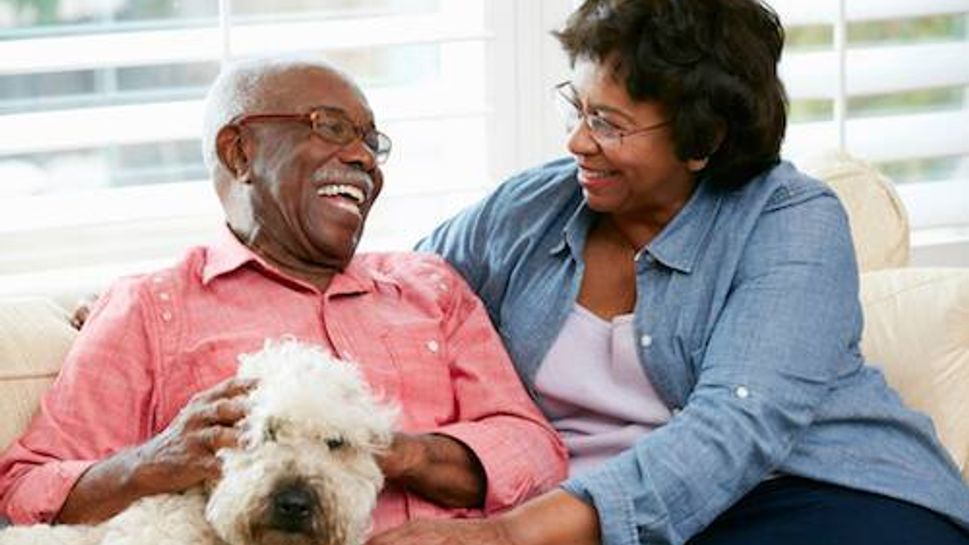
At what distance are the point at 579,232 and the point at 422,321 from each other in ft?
0.86

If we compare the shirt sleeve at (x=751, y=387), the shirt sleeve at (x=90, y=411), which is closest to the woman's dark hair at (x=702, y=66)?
the shirt sleeve at (x=751, y=387)

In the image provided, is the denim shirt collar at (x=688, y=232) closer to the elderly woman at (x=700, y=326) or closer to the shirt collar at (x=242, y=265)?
the elderly woman at (x=700, y=326)

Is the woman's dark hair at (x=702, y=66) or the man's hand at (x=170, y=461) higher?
the woman's dark hair at (x=702, y=66)

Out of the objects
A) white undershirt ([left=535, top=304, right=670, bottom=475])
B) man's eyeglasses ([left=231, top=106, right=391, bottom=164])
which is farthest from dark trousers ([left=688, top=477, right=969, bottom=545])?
man's eyeglasses ([left=231, top=106, right=391, bottom=164])

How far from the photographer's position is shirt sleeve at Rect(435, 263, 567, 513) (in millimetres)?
2482

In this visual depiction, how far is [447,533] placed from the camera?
→ 2.34 metres

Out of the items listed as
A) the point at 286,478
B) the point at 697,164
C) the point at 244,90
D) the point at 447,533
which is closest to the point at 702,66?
the point at 697,164

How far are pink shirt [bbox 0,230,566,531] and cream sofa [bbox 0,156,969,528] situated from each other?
0.08 metres

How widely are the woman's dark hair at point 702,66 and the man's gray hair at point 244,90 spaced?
37 cm

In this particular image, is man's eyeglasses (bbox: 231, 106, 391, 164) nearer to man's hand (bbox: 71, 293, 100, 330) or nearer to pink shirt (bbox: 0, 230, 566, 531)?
pink shirt (bbox: 0, 230, 566, 531)

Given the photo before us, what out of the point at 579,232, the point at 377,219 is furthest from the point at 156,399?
the point at 377,219

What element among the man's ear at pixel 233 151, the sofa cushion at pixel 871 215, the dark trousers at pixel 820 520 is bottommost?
the dark trousers at pixel 820 520

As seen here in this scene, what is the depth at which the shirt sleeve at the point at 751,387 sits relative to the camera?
241 cm

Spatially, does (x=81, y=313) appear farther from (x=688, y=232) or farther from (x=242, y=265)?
(x=688, y=232)
